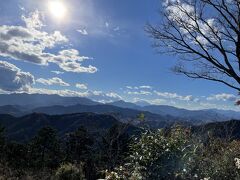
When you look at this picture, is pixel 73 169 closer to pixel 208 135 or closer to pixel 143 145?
pixel 208 135

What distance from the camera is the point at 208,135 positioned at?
1234 centimetres

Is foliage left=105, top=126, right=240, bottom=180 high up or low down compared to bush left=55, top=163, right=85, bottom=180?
up

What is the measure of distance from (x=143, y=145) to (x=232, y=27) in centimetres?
718

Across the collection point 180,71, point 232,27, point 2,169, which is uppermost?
point 232,27

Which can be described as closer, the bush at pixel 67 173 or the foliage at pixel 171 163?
the foliage at pixel 171 163

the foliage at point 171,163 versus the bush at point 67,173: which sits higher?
the foliage at point 171,163

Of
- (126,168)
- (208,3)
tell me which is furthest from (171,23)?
(126,168)

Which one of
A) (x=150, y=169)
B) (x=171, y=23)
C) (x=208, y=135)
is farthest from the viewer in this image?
(x=171, y=23)

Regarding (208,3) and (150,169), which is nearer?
(150,169)

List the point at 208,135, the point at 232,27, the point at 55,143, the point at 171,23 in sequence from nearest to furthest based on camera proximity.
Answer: the point at 208,135
the point at 232,27
the point at 171,23
the point at 55,143

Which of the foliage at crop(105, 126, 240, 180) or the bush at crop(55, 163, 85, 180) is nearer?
the foliage at crop(105, 126, 240, 180)

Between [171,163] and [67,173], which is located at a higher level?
[171,163]

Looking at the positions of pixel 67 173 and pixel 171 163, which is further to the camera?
pixel 67 173

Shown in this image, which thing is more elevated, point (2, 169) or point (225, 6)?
point (225, 6)
